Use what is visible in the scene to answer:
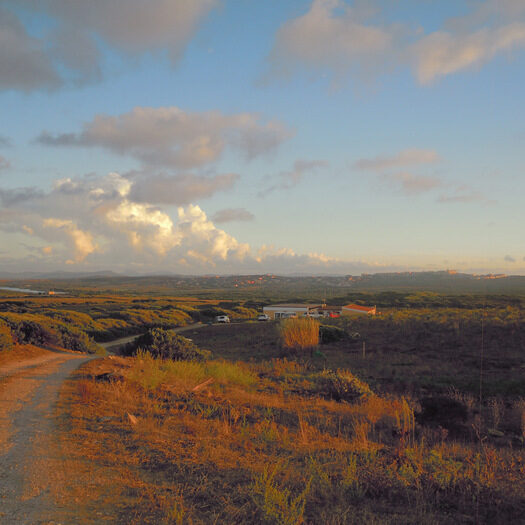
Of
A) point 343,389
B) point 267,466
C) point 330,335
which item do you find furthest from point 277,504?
point 330,335

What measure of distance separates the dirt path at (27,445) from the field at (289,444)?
291mm

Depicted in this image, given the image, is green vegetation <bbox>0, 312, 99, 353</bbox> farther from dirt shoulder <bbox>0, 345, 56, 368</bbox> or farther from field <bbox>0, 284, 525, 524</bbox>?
field <bbox>0, 284, 525, 524</bbox>

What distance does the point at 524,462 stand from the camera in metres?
6.66

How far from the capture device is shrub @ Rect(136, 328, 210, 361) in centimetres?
1760

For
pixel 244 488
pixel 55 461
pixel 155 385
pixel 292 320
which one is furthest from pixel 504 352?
pixel 55 461

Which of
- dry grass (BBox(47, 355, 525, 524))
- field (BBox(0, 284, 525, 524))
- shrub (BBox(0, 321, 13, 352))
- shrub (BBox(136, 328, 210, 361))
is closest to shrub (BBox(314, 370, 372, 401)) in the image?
field (BBox(0, 284, 525, 524))

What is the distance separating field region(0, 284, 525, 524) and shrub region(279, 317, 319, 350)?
6905 mm

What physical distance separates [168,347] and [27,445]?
11.8m

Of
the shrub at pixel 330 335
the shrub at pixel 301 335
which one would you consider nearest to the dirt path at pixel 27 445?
the shrub at pixel 301 335

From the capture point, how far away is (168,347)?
59.0 feet

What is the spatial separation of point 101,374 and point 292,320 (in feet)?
54.2

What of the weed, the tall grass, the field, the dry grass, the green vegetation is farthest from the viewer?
the green vegetation

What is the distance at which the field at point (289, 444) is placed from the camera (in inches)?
180

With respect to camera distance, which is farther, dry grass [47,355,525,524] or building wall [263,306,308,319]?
building wall [263,306,308,319]
